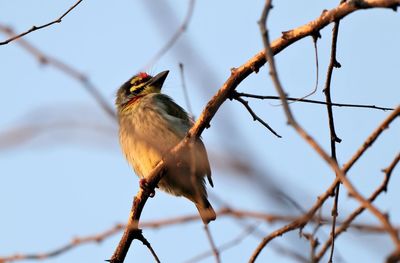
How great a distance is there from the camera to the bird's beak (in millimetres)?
7199

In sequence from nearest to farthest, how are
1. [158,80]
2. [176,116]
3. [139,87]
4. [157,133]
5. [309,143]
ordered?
[309,143] → [157,133] → [176,116] → [158,80] → [139,87]

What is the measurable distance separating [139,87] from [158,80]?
0.25 metres

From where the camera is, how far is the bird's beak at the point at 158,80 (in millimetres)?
7199

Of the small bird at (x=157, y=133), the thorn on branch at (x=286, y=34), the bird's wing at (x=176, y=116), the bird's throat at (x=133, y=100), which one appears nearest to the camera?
the thorn on branch at (x=286, y=34)

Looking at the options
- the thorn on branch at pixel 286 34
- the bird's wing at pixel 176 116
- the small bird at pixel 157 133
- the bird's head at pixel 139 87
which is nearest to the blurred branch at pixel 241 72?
the thorn on branch at pixel 286 34

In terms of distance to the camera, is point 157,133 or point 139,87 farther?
point 139,87

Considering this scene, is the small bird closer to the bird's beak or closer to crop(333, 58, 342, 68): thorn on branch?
the bird's beak

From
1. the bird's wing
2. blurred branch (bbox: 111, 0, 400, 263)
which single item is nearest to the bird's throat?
the bird's wing

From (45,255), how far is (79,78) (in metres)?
1.06

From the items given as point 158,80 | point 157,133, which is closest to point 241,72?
point 157,133

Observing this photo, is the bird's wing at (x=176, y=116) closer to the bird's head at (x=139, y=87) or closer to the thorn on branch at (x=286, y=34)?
the bird's head at (x=139, y=87)

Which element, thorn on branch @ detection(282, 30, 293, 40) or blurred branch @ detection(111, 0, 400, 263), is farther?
thorn on branch @ detection(282, 30, 293, 40)

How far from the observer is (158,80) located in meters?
7.20

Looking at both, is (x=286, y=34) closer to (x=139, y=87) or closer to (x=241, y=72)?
(x=241, y=72)
